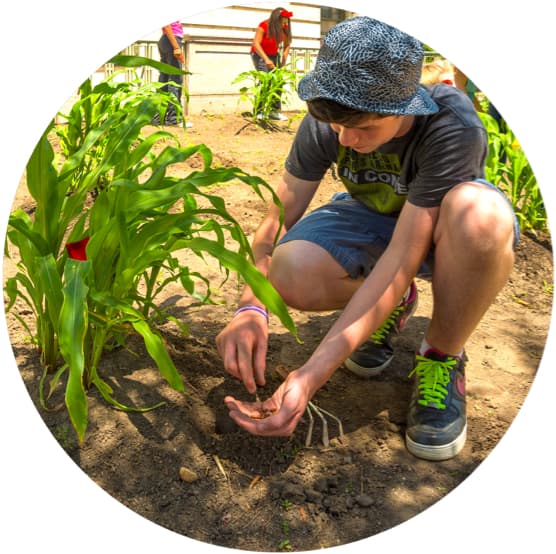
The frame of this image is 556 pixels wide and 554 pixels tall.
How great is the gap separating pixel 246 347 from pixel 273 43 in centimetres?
467

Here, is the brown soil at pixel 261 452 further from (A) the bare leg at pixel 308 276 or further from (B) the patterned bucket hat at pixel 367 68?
(B) the patterned bucket hat at pixel 367 68

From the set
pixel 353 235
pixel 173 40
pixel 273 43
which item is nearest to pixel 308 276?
pixel 353 235

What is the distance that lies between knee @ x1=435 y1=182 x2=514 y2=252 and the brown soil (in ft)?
1.70

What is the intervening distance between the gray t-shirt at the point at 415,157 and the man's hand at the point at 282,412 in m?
0.53

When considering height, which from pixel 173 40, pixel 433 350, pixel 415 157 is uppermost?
pixel 415 157

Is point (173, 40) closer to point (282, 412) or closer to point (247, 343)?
point (247, 343)

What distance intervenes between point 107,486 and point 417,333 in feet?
3.79

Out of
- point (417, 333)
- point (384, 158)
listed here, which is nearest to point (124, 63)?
point (384, 158)

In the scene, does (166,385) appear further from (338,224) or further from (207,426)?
(338,224)

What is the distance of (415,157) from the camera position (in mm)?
1603

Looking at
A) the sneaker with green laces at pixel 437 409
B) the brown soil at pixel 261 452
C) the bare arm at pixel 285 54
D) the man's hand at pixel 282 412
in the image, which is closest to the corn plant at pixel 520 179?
the brown soil at pixel 261 452

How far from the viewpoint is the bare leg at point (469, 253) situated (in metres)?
1.51

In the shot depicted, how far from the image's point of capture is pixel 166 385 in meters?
1.65

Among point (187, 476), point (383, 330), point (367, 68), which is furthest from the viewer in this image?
point (383, 330)
